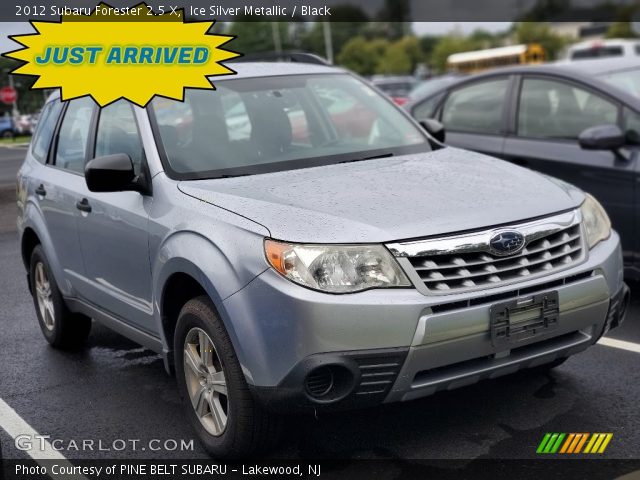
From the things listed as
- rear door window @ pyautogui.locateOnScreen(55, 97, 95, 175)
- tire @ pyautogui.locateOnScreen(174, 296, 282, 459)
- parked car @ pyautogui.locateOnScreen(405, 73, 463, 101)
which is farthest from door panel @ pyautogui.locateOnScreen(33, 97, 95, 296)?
parked car @ pyautogui.locateOnScreen(405, 73, 463, 101)

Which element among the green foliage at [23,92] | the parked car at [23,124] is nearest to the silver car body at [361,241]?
the green foliage at [23,92]

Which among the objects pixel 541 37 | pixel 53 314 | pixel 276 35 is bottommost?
pixel 541 37

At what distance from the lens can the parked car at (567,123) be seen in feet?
19.8

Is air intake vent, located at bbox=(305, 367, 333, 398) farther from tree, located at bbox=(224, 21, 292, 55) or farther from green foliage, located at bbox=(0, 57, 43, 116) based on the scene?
tree, located at bbox=(224, 21, 292, 55)

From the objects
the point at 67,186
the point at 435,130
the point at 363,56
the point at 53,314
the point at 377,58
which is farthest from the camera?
the point at 377,58

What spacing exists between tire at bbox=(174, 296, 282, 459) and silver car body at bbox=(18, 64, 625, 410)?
0.11 meters

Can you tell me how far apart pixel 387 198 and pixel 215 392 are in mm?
1110

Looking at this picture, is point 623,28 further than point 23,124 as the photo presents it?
Yes

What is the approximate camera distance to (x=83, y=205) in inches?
196

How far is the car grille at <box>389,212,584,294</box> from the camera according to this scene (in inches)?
140

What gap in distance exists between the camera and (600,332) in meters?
4.04

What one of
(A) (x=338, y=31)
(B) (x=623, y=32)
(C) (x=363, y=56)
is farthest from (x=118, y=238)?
(A) (x=338, y=31)

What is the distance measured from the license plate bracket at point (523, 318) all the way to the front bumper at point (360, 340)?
3 cm

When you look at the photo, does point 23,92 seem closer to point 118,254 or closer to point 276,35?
point 118,254
